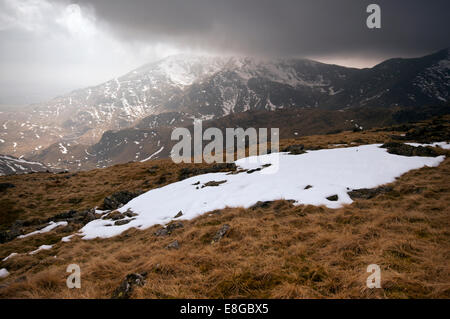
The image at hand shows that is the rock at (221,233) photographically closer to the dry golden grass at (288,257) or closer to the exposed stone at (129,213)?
the dry golden grass at (288,257)

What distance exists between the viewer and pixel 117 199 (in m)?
22.1

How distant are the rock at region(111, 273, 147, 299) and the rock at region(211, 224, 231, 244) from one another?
3406 millimetres

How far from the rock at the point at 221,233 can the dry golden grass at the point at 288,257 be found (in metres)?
0.27

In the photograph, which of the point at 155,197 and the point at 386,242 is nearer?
the point at 386,242

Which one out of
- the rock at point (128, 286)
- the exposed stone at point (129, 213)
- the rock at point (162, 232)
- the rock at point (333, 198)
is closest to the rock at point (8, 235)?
the exposed stone at point (129, 213)

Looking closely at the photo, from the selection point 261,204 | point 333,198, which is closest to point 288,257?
point 261,204

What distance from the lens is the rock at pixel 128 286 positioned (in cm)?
493

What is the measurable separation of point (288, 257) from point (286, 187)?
809cm

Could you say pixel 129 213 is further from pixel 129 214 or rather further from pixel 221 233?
pixel 221 233

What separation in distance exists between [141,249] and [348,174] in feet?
44.5

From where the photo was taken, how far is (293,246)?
678cm

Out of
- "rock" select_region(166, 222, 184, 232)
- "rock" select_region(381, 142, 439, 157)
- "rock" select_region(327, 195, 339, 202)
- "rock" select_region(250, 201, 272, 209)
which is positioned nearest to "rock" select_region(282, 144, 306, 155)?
"rock" select_region(381, 142, 439, 157)

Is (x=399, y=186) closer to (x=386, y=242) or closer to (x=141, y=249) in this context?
(x=386, y=242)

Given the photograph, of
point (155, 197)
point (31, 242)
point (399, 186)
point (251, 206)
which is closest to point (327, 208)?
point (251, 206)
